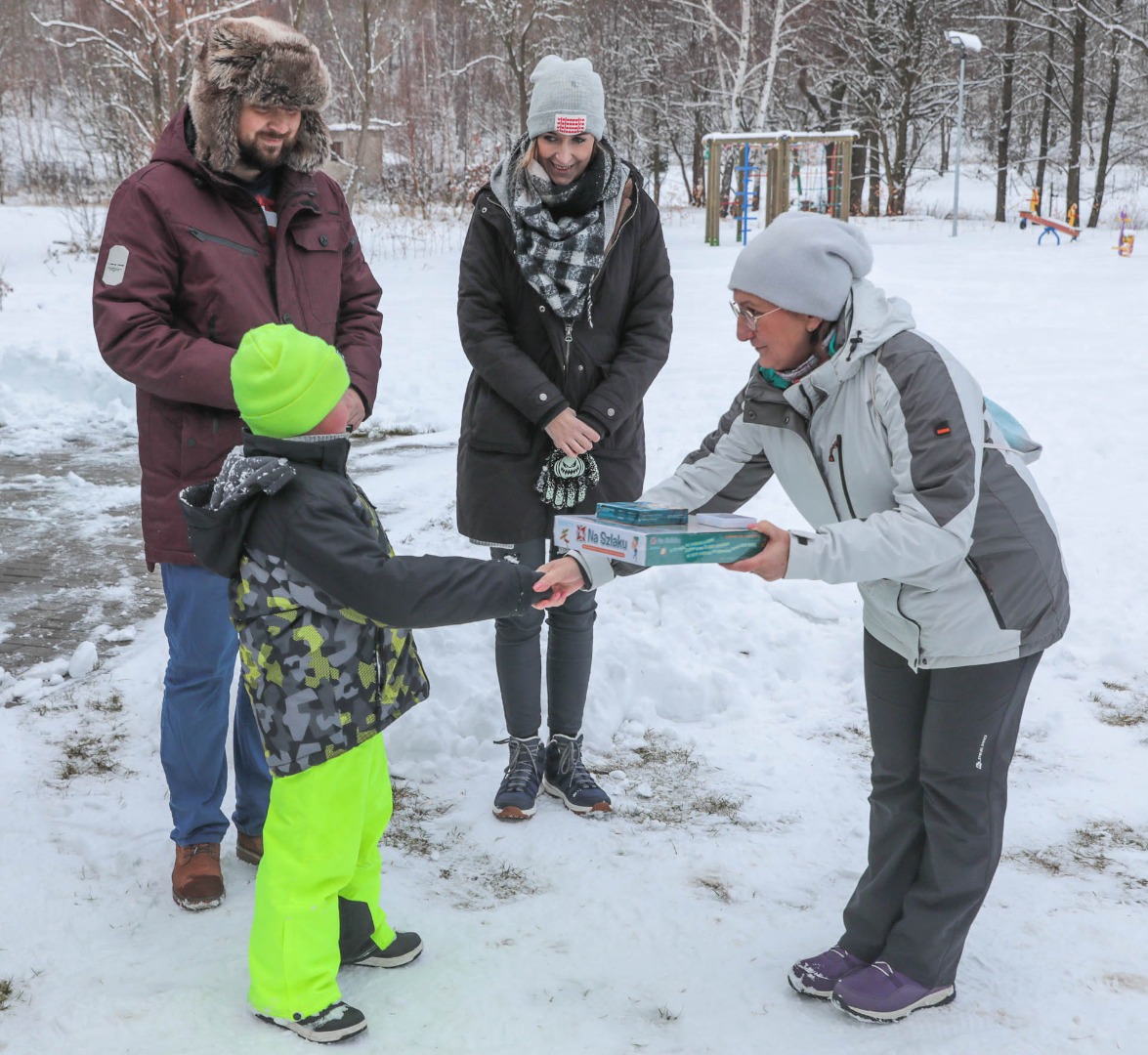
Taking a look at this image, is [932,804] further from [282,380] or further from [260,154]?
[260,154]

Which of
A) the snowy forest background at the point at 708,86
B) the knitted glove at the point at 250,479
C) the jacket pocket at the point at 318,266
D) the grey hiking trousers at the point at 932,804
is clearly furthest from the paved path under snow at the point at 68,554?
the snowy forest background at the point at 708,86

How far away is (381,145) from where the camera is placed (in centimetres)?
3372

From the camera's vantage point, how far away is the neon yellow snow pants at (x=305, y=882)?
7.73 ft

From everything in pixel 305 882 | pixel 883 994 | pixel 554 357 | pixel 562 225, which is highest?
pixel 562 225

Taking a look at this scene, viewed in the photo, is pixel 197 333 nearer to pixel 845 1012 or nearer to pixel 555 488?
pixel 555 488

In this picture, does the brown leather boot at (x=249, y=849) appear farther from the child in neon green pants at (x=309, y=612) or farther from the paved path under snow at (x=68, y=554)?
the paved path under snow at (x=68, y=554)

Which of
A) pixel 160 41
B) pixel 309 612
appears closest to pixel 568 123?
pixel 309 612

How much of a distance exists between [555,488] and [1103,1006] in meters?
2.02

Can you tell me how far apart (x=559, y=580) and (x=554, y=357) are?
116 cm

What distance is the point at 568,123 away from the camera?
3.21 metres

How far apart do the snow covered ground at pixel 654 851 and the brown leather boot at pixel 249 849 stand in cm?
17

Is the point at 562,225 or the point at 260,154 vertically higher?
the point at 260,154

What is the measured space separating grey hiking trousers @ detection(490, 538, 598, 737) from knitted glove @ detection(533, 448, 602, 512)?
18 centimetres

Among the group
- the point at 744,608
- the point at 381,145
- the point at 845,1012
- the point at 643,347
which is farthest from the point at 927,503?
the point at 381,145
